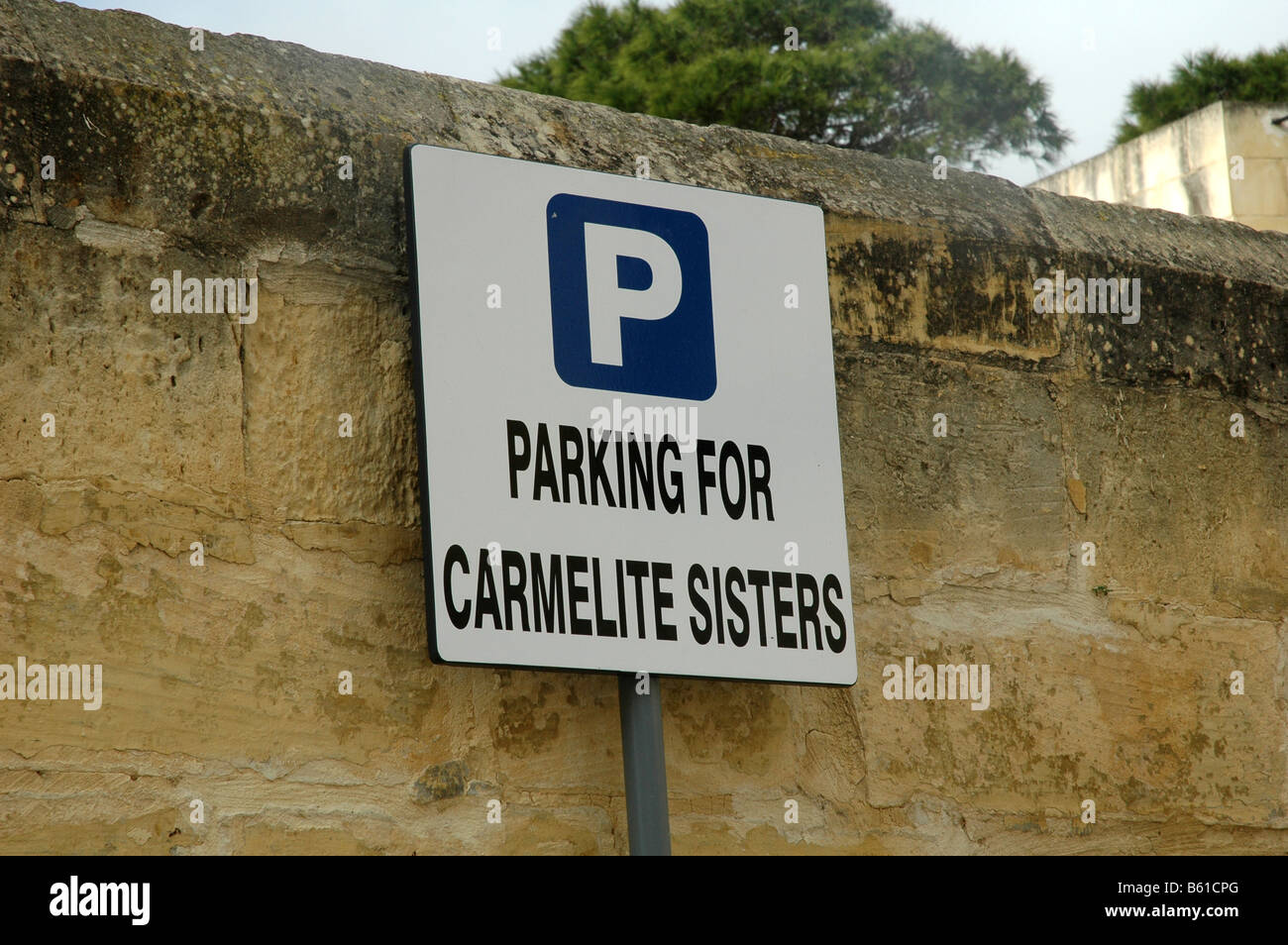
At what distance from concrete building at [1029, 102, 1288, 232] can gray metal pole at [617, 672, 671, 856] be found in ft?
24.6

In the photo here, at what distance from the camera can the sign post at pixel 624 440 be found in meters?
1.97

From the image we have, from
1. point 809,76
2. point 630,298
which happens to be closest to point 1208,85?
point 809,76

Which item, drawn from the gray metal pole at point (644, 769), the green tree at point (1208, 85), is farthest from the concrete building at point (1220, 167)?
the gray metal pole at point (644, 769)

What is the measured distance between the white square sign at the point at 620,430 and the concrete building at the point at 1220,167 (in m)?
7.18

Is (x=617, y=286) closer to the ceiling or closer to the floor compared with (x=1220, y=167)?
closer to the floor

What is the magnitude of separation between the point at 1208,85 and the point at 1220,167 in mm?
5653

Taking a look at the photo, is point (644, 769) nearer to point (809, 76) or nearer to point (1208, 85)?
point (809, 76)

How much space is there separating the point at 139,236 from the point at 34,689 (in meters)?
0.58

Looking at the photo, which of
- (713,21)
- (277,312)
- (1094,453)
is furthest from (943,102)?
(277,312)

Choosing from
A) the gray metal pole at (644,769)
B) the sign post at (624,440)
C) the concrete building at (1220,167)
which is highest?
the concrete building at (1220,167)

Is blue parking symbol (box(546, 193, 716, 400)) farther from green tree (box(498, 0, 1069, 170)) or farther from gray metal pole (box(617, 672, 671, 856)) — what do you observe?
green tree (box(498, 0, 1069, 170))

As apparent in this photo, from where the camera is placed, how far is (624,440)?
2.09 meters

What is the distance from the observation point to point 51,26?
1967 millimetres

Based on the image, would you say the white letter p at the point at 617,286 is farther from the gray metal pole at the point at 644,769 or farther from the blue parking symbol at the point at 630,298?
the gray metal pole at the point at 644,769
